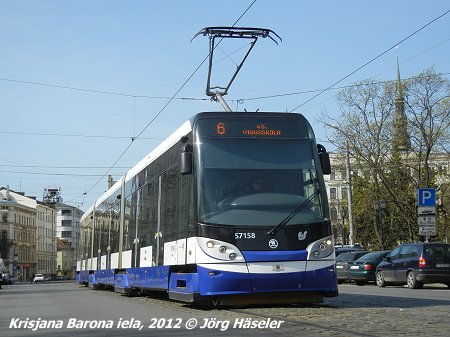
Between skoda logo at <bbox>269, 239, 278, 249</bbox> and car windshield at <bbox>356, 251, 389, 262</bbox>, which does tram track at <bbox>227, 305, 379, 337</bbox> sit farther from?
car windshield at <bbox>356, 251, 389, 262</bbox>

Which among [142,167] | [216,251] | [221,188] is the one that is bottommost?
[216,251]

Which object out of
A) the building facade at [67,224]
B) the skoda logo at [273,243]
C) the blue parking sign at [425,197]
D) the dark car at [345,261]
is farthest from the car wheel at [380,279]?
the building facade at [67,224]

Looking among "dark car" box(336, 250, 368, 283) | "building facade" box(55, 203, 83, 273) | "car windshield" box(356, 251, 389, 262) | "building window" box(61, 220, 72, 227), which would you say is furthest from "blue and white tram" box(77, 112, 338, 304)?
"building window" box(61, 220, 72, 227)

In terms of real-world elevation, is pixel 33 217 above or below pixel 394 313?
above

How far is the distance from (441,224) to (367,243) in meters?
17.0

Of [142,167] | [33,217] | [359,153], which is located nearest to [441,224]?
[359,153]

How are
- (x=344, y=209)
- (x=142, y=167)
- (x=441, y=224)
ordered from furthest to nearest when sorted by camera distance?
(x=344, y=209)
(x=441, y=224)
(x=142, y=167)

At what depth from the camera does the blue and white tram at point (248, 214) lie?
463 inches

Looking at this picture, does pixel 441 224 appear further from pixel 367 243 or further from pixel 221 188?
pixel 221 188

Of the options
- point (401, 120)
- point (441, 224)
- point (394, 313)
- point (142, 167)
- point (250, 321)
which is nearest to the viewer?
point (250, 321)

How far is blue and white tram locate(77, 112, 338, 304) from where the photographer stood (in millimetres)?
11750

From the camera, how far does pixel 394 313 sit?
11.2 metres

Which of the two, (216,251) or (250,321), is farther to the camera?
(216,251)

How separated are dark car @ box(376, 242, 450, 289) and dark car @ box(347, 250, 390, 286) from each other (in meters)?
3.52
